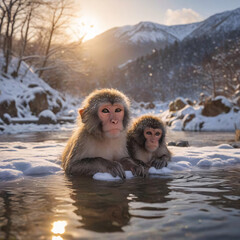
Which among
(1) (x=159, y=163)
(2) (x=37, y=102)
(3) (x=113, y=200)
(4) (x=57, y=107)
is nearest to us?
(3) (x=113, y=200)

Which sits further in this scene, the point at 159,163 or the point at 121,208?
the point at 159,163

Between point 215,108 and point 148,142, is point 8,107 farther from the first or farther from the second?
point 148,142

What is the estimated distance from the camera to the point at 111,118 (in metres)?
3.04

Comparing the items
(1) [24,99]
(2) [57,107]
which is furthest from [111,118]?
(2) [57,107]

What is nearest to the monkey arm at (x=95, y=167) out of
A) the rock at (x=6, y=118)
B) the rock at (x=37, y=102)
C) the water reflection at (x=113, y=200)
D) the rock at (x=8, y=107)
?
the water reflection at (x=113, y=200)

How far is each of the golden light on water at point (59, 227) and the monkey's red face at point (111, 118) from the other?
1565 millimetres

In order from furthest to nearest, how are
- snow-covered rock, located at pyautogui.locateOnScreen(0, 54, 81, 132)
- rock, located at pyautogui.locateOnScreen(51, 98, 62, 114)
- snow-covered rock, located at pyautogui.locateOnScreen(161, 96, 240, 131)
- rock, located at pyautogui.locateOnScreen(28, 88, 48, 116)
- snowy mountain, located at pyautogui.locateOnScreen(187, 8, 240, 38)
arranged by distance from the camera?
snowy mountain, located at pyautogui.locateOnScreen(187, 8, 240, 38)
rock, located at pyautogui.locateOnScreen(51, 98, 62, 114)
rock, located at pyautogui.locateOnScreen(28, 88, 48, 116)
snow-covered rock, located at pyautogui.locateOnScreen(0, 54, 81, 132)
snow-covered rock, located at pyautogui.locateOnScreen(161, 96, 240, 131)

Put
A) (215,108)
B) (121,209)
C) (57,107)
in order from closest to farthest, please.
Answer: (121,209), (215,108), (57,107)

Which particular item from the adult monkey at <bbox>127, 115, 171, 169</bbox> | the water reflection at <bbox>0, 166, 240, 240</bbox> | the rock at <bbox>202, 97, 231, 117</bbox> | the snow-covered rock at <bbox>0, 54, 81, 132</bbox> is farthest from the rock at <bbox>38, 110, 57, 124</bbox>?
the water reflection at <bbox>0, 166, 240, 240</bbox>

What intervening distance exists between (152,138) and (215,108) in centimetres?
1299

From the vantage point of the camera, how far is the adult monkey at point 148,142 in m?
3.66

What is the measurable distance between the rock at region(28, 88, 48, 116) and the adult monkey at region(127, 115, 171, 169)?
15088mm

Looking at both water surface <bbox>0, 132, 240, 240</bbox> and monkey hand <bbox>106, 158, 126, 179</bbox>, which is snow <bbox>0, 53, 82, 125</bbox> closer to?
monkey hand <bbox>106, 158, 126, 179</bbox>

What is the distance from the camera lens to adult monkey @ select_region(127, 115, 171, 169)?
3656 millimetres
